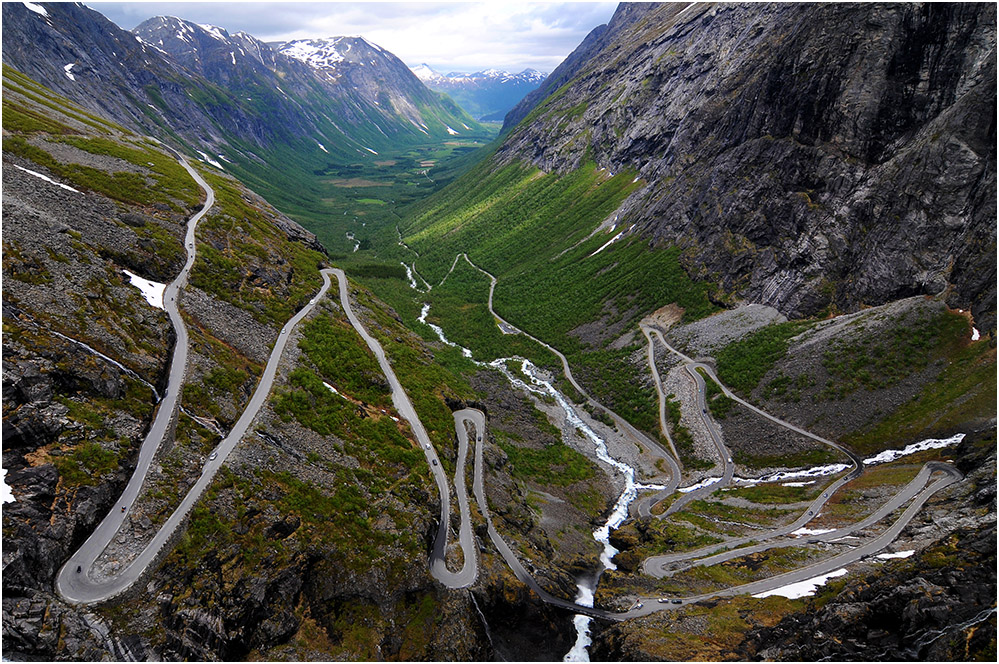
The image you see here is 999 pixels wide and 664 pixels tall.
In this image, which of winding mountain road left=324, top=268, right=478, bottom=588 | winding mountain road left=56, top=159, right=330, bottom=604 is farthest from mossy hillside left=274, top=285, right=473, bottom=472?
winding mountain road left=56, top=159, right=330, bottom=604

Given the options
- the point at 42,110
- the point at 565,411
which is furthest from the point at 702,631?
the point at 42,110

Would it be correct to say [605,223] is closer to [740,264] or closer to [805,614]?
[740,264]

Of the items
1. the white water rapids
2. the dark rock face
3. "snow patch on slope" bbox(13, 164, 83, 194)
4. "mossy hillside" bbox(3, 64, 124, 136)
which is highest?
the dark rock face

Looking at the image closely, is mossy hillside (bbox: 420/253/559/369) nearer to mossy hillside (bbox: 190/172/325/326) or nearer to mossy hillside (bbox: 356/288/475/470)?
mossy hillside (bbox: 356/288/475/470)

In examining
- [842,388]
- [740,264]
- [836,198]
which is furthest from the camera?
[740,264]

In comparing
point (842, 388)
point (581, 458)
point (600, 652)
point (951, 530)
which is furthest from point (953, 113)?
point (600, 652)

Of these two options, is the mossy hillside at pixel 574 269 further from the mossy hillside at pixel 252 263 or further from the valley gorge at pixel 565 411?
the mossy hillside at pixel 252 263
